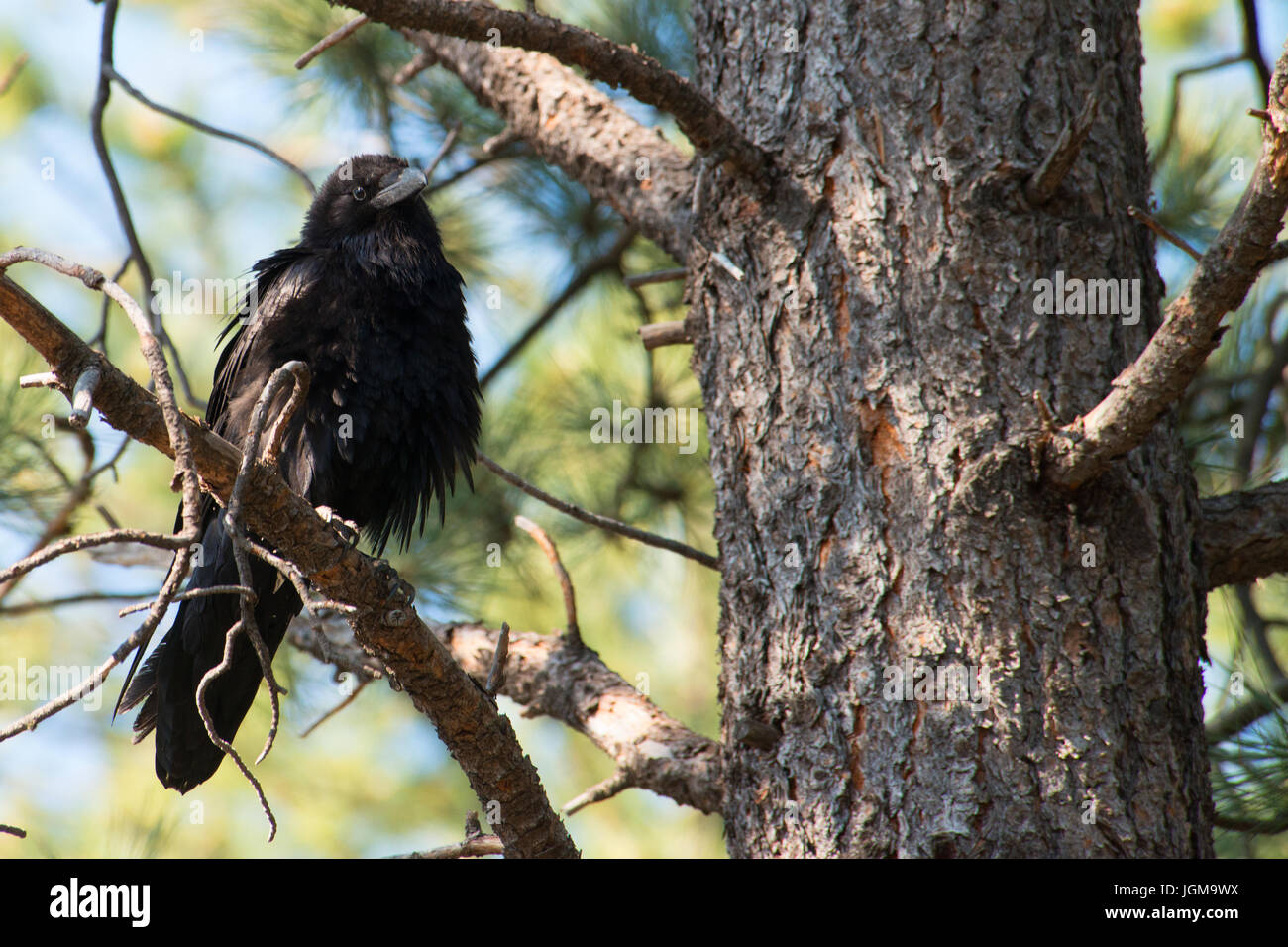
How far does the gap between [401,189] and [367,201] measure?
137 mm

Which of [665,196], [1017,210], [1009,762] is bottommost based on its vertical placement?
[1009,762]

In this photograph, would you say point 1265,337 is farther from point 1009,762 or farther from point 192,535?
point 192,535

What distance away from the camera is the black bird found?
297 centimetres

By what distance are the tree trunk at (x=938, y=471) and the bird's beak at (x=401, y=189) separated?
4.32ft

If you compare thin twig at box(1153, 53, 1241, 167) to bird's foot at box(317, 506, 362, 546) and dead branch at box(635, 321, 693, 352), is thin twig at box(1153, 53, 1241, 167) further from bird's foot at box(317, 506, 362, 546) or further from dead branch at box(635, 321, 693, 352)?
bird's foot at box(317, 506, 362, 546)

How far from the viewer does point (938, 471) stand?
2.21m

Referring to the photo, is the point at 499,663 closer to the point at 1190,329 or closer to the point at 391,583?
the point at 391,583

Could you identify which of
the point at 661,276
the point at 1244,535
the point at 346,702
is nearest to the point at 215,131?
the point at 661,276

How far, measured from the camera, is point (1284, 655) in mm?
4656

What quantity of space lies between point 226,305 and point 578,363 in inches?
64.4

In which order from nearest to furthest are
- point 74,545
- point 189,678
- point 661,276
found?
1. point 74,545
2. point 189,678
3. point 661,276

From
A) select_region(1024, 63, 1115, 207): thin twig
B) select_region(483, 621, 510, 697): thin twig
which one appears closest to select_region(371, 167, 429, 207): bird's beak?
select_region(483, 621, 510, 697): thin twig
